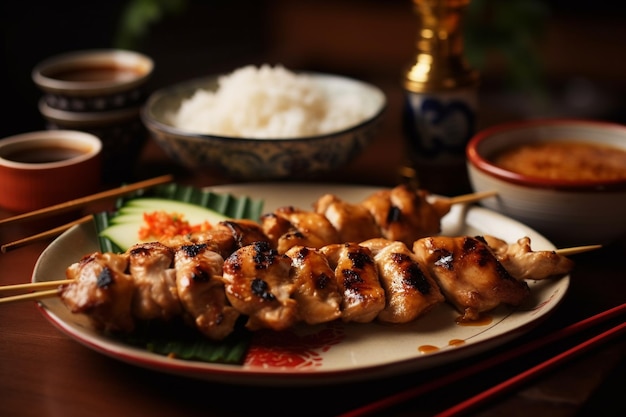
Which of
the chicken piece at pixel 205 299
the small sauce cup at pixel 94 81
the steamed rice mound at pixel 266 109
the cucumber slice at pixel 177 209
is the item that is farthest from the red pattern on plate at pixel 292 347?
the small sauce cup at pixel 94 81

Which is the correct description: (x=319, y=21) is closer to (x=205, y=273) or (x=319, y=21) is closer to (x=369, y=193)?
(x=369, y=193)

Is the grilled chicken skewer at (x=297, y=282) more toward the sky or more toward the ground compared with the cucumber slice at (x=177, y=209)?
more toward the sky

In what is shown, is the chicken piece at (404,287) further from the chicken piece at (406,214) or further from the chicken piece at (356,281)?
the chicken piece at (406,214)

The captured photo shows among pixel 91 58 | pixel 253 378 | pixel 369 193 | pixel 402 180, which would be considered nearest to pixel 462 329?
pixel 253 378

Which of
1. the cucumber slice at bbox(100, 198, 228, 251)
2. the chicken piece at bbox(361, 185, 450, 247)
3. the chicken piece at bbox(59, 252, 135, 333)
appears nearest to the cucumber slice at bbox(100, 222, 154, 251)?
the cucumber slice at bbox(100, 198, 228, 251)

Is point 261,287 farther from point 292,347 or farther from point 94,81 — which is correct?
point 94,81

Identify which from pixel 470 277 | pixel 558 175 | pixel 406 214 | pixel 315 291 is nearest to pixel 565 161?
pixel 558 175

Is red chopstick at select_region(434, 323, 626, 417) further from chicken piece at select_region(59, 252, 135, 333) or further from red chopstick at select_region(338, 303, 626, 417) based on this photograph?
chicken piece at select_region(59, 252, 135, 333)
